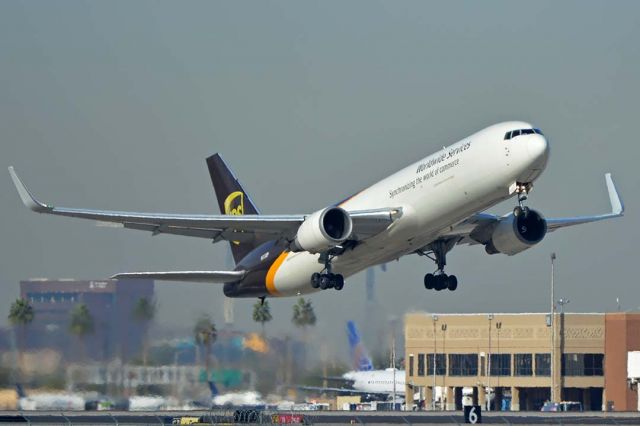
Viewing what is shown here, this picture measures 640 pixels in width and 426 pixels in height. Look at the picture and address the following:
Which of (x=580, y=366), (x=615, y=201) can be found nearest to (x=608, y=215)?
(x=615, y=201)

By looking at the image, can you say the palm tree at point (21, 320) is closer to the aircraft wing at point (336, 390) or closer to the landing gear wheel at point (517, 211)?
the aircraft wing at point (336, 390)

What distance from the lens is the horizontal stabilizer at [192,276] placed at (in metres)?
51.3

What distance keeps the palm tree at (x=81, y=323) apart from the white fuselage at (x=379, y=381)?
38.1 meters

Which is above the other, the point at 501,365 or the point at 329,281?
the point at 329,281

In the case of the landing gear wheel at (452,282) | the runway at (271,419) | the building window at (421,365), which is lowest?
the runway at (271,419)

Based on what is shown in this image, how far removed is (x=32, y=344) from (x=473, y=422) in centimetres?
1801

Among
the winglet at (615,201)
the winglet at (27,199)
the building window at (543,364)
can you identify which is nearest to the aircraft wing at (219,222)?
the winglet at (27,199)

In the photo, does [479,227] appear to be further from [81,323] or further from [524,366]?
[524,366]

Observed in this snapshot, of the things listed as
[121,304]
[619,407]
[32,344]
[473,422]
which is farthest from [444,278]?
[619,407]

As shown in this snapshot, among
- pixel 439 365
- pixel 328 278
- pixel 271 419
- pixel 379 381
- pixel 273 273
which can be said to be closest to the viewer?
pixel 271 419

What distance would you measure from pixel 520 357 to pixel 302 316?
37.9 meters

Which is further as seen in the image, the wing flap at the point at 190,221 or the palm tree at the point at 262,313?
the palm tree at the point at 262,313

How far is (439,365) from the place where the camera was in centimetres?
9275

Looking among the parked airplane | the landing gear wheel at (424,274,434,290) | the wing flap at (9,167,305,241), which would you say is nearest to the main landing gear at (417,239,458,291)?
the landing gear wheel at (424,274,434,290)
